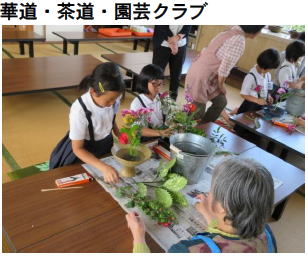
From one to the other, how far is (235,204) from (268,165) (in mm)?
993

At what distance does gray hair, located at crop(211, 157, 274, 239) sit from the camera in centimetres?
81

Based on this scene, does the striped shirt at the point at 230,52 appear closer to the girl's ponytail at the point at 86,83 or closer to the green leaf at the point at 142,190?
the girl's ponytail at the point at 86,83

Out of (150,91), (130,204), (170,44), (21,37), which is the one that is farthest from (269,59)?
(21,37)

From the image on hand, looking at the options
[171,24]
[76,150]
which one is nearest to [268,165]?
[76,150]

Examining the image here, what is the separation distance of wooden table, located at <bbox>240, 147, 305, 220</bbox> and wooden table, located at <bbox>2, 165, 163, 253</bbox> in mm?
766

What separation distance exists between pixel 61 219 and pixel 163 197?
0.40 meters

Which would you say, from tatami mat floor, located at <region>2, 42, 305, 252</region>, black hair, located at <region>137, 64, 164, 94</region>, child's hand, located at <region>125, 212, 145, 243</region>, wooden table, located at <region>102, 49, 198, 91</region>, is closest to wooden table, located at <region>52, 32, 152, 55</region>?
wooden table, located at <region>102, 49, 198, 91</region>

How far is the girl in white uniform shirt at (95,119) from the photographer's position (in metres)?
1.38

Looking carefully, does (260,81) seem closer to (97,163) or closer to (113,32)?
(97,163)

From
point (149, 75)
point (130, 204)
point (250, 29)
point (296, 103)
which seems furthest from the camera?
point (296, 103)

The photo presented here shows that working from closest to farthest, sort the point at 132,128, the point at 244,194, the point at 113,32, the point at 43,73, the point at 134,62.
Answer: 1. the point at 244,194
2. the point at 132,128
3. the point at 43,73
4. the point at 134,62
5. the point at 113,32

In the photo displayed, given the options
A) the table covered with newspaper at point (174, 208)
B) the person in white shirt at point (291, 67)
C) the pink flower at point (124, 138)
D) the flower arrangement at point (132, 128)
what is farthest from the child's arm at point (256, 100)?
the pink flower at point (124, 138)

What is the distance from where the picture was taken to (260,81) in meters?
2.80

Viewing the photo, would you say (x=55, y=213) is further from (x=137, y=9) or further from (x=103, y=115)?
(x=137, y=9)
